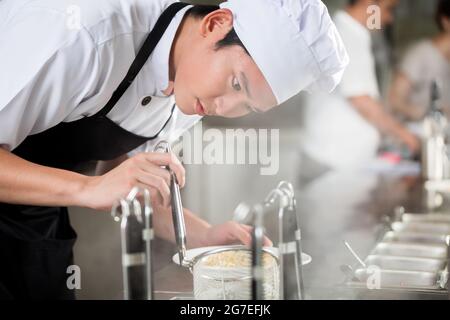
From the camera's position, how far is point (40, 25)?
133cm

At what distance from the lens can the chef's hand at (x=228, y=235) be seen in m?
1.46

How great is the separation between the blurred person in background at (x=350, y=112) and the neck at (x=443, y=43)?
0.33m

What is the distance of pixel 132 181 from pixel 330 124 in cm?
103

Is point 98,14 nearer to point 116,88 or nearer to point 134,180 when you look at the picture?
point 116,88

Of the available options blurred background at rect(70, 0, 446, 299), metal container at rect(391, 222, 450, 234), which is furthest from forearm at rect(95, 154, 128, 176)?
metal container at rect(391, 222, 450, 234)

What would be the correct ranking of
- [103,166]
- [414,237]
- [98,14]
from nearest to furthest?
[98,14], [103,166], [414,237]

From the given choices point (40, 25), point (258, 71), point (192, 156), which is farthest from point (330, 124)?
point (40, 25)

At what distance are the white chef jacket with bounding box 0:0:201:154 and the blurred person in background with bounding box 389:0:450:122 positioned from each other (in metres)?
1.40

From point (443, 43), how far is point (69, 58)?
167 centimetres

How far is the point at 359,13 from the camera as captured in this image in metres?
1.82

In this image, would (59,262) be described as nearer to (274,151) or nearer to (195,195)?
(195,195)

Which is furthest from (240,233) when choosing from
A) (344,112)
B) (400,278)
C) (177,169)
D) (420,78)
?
(420,78)
